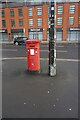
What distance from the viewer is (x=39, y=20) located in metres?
49.6

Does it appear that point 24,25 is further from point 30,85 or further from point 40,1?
point 30,85

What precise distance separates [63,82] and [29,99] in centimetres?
215

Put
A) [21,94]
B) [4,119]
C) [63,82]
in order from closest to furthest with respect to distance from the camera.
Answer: [4,119] → [21,94] → [63,82]

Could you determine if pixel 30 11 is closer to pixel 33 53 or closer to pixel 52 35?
pixel 33 53

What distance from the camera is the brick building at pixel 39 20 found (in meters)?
48.1

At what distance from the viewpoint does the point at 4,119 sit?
477 cm

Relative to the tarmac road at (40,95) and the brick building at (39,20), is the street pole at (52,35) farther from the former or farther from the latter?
the brick building at (39,20)

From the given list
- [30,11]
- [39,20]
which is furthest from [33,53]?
[30,11]

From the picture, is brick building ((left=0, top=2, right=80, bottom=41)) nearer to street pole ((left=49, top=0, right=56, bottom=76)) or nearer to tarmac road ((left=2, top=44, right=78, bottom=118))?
street pole ((left=49, top=0, right=56, bottom=76))

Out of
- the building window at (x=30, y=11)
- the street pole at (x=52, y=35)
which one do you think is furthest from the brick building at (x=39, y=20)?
the street pole at (x=52, y=35)

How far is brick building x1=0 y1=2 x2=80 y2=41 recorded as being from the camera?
158 ft

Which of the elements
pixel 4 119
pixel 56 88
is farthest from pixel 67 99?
pixel 4 119

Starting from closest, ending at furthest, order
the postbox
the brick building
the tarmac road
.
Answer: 1. the tarmac road
2. the postbox
3. the brick building

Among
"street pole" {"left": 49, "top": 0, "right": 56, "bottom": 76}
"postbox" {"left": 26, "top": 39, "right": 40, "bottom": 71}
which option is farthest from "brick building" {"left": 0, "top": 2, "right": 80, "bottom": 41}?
"street pole" {"left": 49, "top": 0, "right": 56, "bottom": 76}
